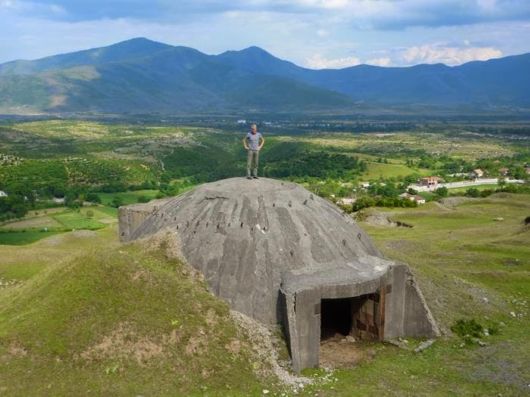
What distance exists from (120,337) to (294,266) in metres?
6.27

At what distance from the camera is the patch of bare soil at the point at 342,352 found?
18.2 m

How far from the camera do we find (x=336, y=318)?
21578mm

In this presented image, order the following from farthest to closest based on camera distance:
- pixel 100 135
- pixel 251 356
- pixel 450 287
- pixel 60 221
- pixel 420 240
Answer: pixel 100 135, pixel 60 221, pixel 420 240, pixel 450 287, pixel 251 356

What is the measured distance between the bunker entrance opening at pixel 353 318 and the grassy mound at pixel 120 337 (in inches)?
187

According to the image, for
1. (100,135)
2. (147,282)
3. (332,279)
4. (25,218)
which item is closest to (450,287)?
(332,279)

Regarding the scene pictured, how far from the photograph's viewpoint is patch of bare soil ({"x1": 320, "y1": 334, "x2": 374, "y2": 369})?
715 inches

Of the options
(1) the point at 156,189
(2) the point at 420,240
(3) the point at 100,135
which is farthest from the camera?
(3) the point at 100,135

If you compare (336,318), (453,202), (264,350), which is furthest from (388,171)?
(264,350)

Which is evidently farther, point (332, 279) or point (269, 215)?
point (269, 215)

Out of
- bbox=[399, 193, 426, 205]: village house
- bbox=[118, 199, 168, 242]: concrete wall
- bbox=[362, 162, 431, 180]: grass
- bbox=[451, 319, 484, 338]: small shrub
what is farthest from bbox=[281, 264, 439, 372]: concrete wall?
bbox=[362, 162, 431, 180]: grass

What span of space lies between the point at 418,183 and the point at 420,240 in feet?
220

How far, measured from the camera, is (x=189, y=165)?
437ft

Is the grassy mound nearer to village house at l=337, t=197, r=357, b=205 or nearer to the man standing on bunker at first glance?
the man standing on bunker

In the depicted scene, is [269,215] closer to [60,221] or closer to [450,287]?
[450,287]
